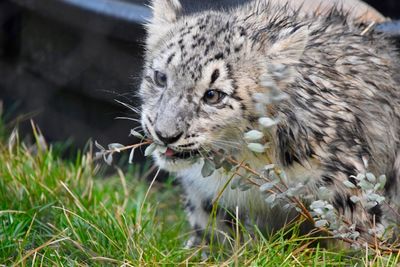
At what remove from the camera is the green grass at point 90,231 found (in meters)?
3.42

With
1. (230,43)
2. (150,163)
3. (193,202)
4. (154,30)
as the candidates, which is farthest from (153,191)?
(230,43)

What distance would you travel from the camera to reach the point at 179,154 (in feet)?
11.3

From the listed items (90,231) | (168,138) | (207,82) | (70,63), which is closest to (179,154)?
(168,138)

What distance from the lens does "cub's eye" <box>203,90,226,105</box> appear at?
11.1 feet

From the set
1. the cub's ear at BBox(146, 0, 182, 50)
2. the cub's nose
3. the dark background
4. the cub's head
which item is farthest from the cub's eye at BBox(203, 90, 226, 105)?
the dark background

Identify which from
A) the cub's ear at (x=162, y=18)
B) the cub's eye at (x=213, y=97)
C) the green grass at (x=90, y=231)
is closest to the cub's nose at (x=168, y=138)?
the cub's eye at (x=213, y=97)

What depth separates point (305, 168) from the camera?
3611 mm

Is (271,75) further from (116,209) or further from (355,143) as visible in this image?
(116,209)

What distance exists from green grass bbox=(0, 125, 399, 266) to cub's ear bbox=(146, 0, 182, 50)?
680 mm

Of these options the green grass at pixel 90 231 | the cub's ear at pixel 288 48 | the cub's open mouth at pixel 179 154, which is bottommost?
the green grass at pixel 90 231

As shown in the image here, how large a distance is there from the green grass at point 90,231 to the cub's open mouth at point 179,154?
0.32 meters

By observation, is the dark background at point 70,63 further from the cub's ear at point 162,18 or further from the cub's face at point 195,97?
the cub's face at point 195,97

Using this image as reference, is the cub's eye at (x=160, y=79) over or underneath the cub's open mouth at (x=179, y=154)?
over

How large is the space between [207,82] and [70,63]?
2.16m
